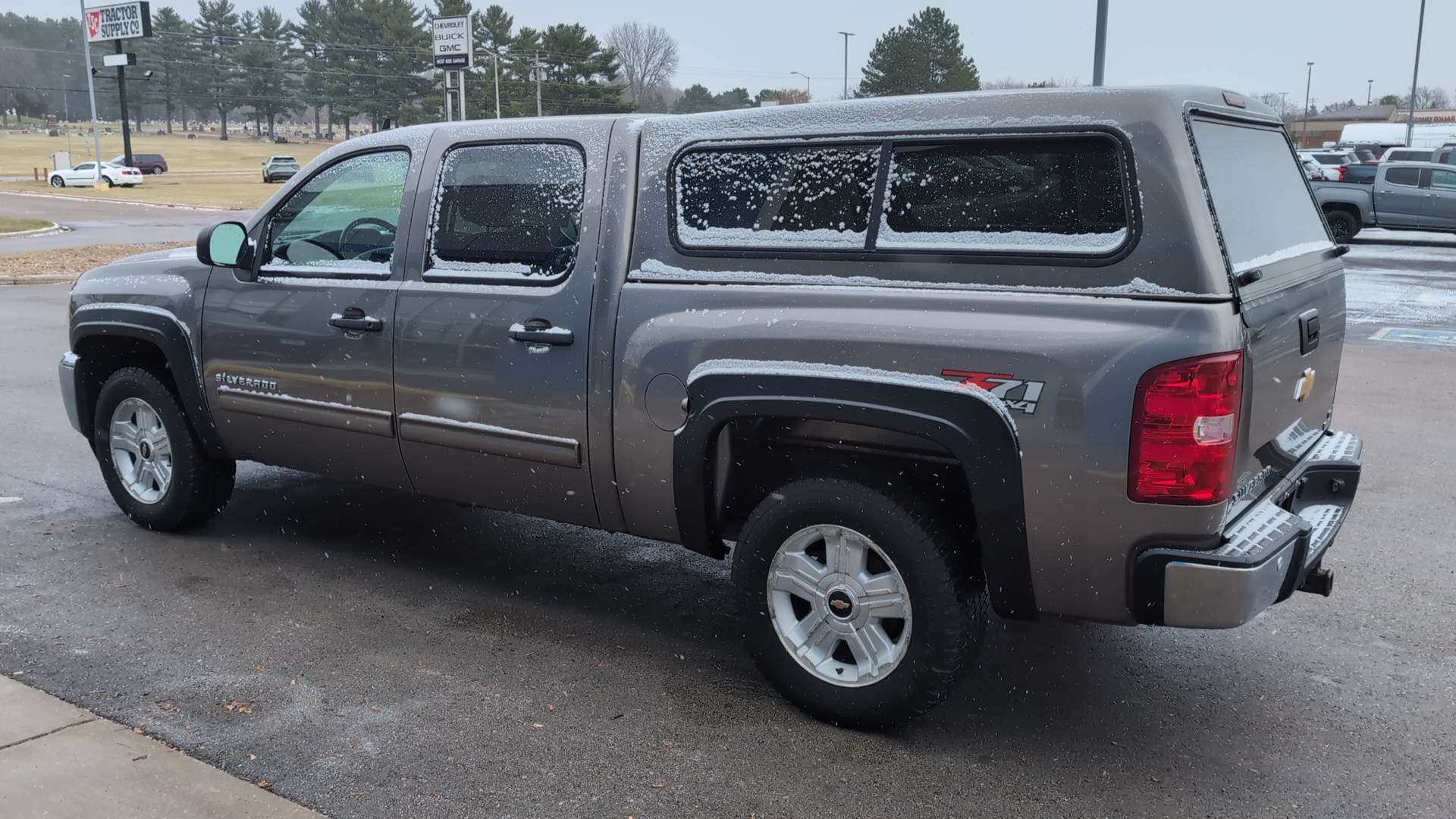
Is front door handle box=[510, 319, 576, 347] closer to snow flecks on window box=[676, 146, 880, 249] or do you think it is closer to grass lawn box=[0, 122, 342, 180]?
snow flecks on window box=[676, 146, 880, 249]

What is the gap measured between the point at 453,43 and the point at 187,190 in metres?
16.7

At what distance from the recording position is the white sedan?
53.5 m

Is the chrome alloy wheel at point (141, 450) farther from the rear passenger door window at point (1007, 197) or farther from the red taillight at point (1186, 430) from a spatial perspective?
the red taillight at point (1186, 430)

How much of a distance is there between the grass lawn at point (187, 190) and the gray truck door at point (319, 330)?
32577 millimetres

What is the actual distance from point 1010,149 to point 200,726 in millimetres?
2986

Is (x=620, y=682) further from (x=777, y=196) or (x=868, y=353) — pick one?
(x=777, y=196)

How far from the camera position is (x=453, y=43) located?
39.6 m

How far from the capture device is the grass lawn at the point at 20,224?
90.0ft

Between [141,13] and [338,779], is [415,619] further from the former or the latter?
[141,13]

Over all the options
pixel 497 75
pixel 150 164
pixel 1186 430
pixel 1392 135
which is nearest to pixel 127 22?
pixel 150 164

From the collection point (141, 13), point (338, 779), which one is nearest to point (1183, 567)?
point (338, 779)

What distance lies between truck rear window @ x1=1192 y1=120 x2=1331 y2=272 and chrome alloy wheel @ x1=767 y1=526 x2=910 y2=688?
4.39 feet

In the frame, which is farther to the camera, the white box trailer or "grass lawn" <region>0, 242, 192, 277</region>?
the white box trailer

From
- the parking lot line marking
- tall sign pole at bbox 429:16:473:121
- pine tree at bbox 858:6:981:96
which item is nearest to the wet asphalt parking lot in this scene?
the parking lot line marking
